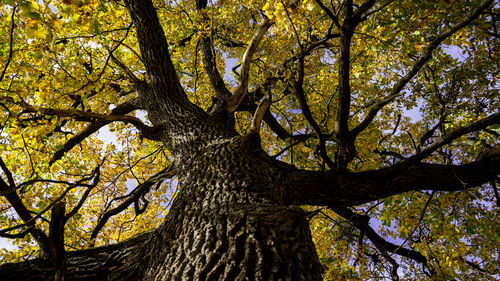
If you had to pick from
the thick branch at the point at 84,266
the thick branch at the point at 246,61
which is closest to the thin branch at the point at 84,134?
the thick branch at the point at 246,61

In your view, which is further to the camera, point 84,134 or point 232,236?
point 84,134

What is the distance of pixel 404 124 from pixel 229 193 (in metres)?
8.86

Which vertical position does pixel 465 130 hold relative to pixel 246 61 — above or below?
below

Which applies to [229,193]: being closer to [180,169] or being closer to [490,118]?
[180,169]

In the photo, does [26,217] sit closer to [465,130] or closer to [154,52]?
[154,52]

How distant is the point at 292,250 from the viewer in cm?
170

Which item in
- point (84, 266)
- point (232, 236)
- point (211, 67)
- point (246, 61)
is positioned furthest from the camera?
point (211, 67)

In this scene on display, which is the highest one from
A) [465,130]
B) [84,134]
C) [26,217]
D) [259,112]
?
[84,134]

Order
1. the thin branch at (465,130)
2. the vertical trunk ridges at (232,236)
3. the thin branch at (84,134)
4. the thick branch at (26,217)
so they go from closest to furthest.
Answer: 1. the vertical trunk ridges at (232,236)
2. the thin branch at (465,130)
3. the thick branch at (26,217)
4. the thin branch at (84,134)

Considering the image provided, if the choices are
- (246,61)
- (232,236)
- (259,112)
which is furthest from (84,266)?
(246,61)

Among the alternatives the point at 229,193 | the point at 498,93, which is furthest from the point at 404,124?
the point at 229,193

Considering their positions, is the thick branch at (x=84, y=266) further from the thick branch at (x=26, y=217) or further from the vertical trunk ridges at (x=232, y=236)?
the thick branch at (x=26, y=217)

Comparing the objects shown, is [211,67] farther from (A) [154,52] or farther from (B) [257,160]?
(B) [257,160]

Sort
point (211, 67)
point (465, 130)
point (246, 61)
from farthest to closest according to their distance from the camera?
point (211, 67), point (246, 61), point (465, 130)
